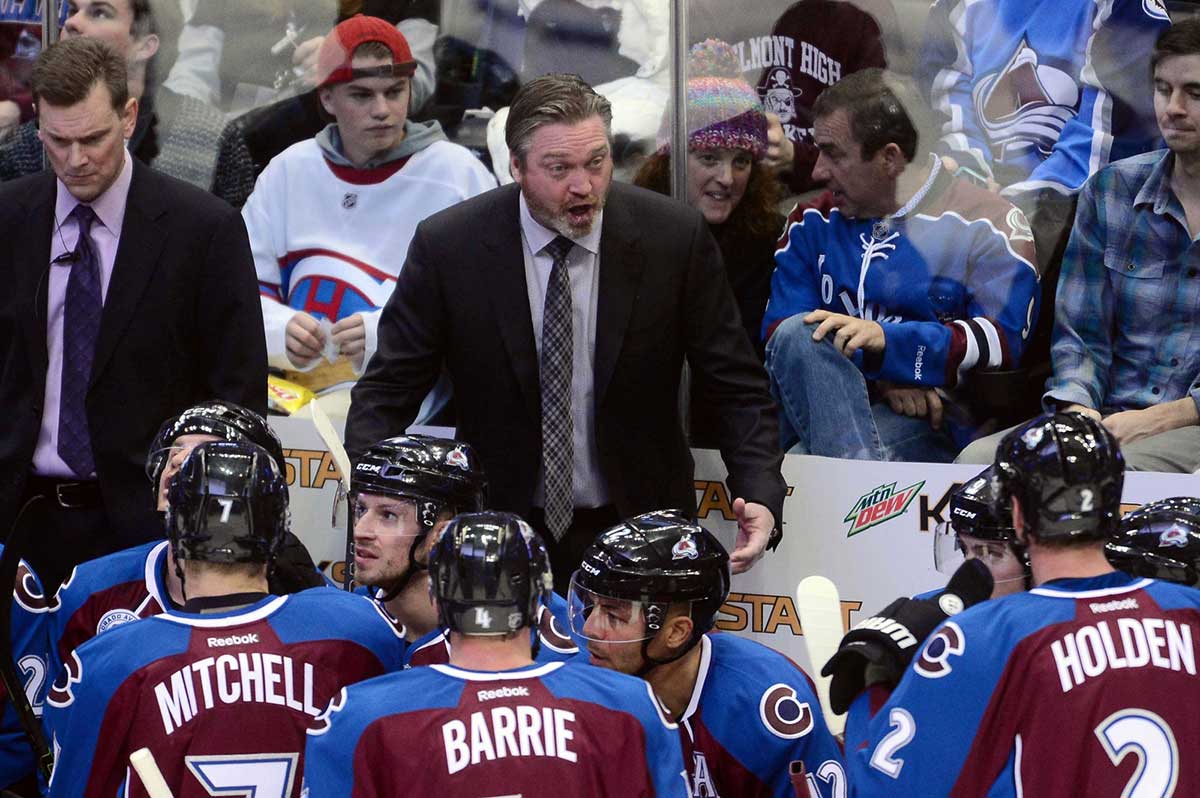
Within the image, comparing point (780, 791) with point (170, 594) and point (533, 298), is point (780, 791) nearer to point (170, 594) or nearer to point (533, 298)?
point (170, 594)

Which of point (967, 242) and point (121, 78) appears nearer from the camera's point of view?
point (121, 78)

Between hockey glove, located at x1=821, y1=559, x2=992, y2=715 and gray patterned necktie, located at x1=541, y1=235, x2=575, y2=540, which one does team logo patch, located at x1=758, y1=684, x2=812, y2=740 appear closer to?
hockey glove, located at x1=821, y1=559, x2=992, y2=715

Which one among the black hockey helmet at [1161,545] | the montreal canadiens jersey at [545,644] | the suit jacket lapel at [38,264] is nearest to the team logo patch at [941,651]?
the montreal canadiens jersey at [545,644]

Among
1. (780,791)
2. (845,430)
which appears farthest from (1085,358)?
(780,791)

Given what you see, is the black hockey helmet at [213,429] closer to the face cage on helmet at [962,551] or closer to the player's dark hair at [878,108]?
the face cage on helmet at [962,551]

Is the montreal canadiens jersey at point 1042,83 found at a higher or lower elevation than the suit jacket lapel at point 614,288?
higher

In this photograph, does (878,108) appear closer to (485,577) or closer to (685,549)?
(685,549)

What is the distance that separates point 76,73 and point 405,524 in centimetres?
162

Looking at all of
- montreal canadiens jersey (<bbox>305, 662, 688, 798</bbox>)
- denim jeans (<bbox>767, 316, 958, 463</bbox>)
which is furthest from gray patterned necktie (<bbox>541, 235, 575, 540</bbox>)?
montreal canadiens jersey (<bbox>305, 662, 688, 798</bbox>)

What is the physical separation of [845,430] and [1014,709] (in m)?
2.55

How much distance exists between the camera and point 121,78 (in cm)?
477

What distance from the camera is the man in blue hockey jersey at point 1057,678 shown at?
2971 millimetres

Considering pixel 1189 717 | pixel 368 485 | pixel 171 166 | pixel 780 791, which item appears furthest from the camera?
pixel 171 166

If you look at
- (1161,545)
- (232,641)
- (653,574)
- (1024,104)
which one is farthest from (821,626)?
(1024,104)
